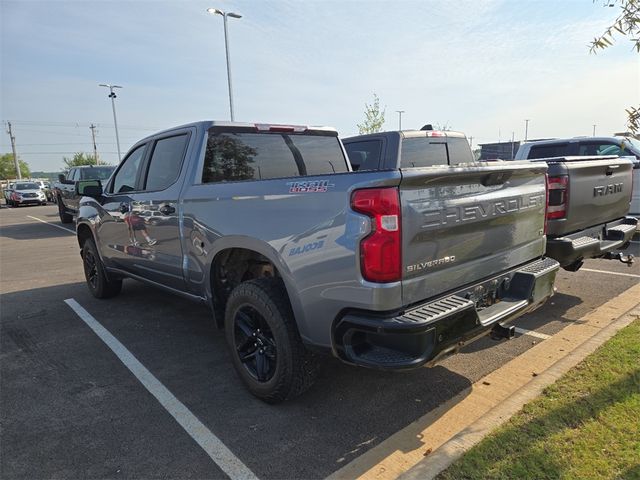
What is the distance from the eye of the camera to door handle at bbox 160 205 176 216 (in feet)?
13.1

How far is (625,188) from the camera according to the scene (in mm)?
5246

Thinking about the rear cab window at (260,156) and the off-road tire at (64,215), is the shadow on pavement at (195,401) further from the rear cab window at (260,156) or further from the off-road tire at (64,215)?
the off-road tire at (64,215)

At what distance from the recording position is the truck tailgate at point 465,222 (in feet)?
7.98

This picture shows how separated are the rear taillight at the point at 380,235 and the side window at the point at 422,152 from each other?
4591 mm

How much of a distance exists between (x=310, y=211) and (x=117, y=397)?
2.14 metres

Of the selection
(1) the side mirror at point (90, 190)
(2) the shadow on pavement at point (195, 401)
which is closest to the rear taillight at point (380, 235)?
(2) the shadow on pavement at point (195, 401)

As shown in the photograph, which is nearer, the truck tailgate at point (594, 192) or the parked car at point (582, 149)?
the truck tailgate at point (594, 192)

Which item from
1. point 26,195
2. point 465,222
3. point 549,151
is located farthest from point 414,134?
point 26,195

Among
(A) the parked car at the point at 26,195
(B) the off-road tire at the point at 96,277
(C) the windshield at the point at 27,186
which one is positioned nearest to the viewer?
(B) the off-road tire at the point at 96,277

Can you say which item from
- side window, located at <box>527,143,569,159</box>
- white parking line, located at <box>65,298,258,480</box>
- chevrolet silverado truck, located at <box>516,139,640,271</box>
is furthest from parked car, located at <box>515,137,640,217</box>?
white parking line, located at <box>65,298,258,480</box>

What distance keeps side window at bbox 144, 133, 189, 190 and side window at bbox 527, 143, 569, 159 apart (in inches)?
269

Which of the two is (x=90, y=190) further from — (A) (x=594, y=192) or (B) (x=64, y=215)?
(B) (x=64, y=215)

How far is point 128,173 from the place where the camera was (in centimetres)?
507

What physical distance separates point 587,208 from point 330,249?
3.48 meters
